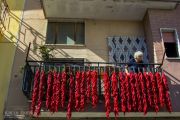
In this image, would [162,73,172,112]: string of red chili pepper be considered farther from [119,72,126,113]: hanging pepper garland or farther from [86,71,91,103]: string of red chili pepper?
[86,71,91,103]: string of red chili pepper

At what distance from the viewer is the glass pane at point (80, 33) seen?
1097cm

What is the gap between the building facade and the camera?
10209 millimetres

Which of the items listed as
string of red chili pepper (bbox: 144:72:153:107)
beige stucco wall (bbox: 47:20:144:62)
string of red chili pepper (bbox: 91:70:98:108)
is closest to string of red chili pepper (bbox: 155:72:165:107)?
string of red chili pepper (bbox: 144:72:153:107)

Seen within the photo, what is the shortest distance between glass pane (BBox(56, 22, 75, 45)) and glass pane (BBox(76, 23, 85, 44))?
165 mm

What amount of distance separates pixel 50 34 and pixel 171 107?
4.55m

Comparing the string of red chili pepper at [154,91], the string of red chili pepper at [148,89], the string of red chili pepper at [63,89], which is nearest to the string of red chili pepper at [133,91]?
the string of red chili pepper at [148,89]

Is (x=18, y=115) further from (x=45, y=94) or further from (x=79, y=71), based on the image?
(x=79, y=71)

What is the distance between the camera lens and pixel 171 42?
1059cm

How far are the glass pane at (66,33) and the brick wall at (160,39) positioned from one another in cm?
247

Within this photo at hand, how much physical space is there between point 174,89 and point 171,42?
65.9 inches

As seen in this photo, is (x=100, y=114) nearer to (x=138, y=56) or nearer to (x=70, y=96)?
(x=70, y=96)

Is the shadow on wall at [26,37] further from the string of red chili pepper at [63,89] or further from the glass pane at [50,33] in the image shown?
the string of red chili pepper at [63,89]

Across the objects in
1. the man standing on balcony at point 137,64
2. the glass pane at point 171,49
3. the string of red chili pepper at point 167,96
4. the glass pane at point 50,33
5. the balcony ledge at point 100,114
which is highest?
the glass pane at point 50,33

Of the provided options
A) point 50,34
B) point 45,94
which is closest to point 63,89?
point 45,94
